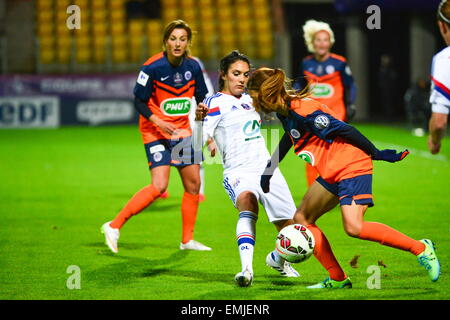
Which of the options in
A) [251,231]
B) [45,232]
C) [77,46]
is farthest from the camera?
[77,46]

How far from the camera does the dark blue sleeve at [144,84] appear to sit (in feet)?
26.5

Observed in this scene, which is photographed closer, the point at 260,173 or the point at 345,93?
the point at 260,173

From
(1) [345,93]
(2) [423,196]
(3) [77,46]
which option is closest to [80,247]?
(1) [345,93]

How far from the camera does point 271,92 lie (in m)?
6.03

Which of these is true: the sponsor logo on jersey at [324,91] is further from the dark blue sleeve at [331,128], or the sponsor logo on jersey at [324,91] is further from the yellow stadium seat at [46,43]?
the yellow stadium seat at [46,43]

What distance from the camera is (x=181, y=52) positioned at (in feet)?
26.2

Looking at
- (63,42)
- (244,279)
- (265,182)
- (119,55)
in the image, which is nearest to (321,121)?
(265,182)

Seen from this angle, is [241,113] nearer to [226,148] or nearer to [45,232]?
[226,148]

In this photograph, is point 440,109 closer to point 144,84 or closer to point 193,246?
point 193,246

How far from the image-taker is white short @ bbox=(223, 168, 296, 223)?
657cm

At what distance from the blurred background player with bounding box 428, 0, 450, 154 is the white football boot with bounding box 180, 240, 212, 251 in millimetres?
2535

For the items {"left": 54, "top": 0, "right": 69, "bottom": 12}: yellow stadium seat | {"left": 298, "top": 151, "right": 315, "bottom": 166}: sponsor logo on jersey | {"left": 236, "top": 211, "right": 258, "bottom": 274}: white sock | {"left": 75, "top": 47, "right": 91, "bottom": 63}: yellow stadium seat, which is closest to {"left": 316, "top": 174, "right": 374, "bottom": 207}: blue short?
{"left": 298, "top": 151, "right": 315, "bottom": 166}: sponsor logo on jersey

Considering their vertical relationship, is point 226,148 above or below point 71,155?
above

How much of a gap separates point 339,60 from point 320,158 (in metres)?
4.89
